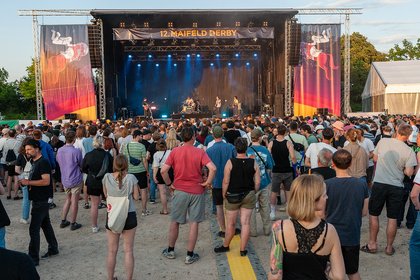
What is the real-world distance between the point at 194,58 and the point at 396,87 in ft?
47.0

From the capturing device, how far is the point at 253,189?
5238mm

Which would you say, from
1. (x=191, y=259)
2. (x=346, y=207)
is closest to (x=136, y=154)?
(x=191, y=259)

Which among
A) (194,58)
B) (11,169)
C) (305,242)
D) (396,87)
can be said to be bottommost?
(11,169)

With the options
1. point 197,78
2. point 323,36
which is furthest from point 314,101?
point 197,78

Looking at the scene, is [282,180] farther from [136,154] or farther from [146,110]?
[146,110]

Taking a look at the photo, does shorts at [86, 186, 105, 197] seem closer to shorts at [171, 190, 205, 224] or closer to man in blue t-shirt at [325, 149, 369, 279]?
shorts at [171, 190, 205, 224]

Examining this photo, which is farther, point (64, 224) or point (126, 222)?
point (64, 224)

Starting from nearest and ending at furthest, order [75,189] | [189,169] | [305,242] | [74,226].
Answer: [305,242]
[189,169]
[74,226]
[75,189]

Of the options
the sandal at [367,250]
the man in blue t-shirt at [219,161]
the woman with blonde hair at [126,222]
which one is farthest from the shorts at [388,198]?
the woman with blonde hair at [126,222]

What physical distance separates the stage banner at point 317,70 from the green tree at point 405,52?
29147mm

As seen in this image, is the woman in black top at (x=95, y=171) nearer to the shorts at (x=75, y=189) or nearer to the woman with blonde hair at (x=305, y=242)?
the shorts at (x=75, y=189)

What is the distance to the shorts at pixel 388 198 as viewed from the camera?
5.12 meters

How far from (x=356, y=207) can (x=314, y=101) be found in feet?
65.7

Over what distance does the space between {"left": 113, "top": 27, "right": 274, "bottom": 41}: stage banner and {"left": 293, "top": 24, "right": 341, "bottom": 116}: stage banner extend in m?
2.76
